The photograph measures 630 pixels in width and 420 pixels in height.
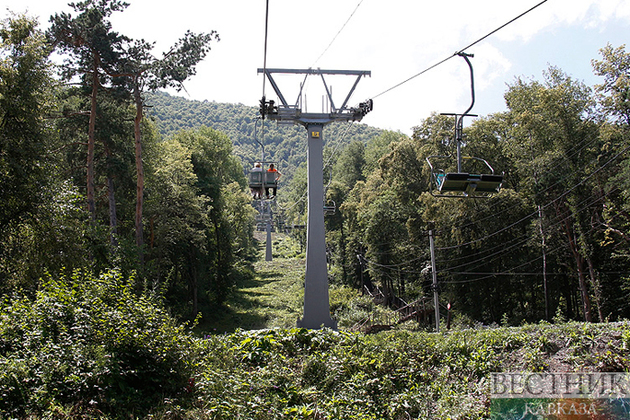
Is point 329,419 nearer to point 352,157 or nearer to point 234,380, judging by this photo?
point 234,380

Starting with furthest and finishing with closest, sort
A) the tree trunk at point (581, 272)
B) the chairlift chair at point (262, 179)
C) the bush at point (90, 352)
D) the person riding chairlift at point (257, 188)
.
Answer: the tree trunk at point (581, 272) → the person riding chairlift at point (257, 188) → the chairlift chair at point (262, 179) → the bush at point (90, 352)

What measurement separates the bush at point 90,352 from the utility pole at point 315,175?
31.3 feet

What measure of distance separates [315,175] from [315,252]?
287 cm

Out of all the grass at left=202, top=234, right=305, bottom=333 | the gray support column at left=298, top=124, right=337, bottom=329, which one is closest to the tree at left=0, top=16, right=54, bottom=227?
the gray support column at left=298, top=124, right=337, bottom=329

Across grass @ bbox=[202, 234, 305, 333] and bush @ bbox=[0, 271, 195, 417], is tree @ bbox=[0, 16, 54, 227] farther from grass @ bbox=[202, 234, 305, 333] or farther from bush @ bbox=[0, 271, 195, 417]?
grass @ bbox=[202, 234, 305, 333]

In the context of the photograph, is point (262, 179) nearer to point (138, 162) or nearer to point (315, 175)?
point (315, 175)

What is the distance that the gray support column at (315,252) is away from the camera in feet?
57.0

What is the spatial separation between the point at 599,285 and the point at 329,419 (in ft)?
70.6

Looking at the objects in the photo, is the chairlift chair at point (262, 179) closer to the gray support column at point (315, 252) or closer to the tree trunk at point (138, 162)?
the gray support column at point (315, 252)

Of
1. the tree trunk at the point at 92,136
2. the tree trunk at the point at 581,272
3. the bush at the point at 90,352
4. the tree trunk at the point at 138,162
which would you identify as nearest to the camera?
the bush at the point at 90,352

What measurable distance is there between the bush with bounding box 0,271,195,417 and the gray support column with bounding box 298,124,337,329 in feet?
31.2

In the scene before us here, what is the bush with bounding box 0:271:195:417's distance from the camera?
6008 millimetres

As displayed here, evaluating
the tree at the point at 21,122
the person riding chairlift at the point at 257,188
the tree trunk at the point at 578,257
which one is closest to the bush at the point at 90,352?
the tree at the point at 21,122

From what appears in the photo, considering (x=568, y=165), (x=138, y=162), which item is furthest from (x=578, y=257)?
(x=138, y=162)
